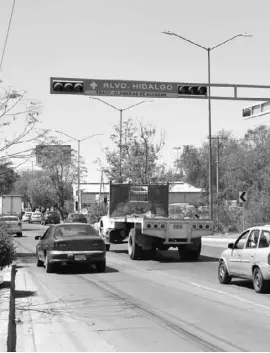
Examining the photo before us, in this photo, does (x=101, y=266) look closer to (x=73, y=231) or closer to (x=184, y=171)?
(x=73, y=231)

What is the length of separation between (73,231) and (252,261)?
249 inches

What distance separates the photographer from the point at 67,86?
20.8 meters

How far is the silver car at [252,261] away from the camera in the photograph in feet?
38.7

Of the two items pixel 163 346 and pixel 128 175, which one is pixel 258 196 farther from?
pixel 163 346

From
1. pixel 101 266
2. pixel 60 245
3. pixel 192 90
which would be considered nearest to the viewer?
pixel 60 245

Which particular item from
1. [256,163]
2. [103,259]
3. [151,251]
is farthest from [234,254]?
[256,163]

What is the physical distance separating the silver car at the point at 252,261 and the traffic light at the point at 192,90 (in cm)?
938

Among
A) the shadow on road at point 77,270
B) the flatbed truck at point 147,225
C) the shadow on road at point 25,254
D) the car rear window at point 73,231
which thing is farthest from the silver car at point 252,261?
the shadow on road at point 25,254

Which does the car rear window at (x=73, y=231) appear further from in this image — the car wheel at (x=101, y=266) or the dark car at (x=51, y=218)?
the dark car at (x=51, y=218)

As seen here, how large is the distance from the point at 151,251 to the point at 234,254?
7654 mm

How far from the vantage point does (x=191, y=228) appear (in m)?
19.7

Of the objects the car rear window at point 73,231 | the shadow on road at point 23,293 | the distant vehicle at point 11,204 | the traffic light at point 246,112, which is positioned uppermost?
the traffic light at point 246,112

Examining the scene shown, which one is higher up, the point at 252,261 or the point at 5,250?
the point at 5,250

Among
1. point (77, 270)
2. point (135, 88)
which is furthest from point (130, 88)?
point (77, 270)
